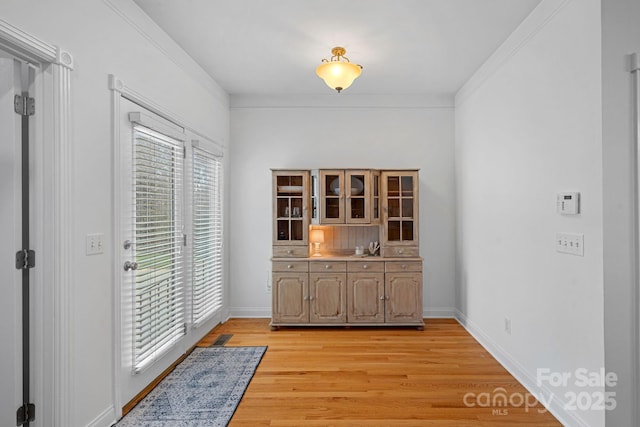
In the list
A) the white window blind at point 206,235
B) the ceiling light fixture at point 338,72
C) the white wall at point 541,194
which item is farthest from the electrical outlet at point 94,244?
the white wall at point 541,194

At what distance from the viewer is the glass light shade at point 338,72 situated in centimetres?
305

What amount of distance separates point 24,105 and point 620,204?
8.22 feet

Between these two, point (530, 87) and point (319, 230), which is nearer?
point (530, 87)

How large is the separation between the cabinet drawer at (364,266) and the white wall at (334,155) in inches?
29.4

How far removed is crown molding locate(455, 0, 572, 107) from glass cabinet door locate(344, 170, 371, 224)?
1.48 metres

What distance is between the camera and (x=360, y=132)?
15.4ft

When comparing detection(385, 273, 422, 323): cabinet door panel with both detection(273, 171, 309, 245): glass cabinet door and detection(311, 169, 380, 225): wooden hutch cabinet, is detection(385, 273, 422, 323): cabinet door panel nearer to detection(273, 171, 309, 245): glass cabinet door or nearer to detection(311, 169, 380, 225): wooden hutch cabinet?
detection(311, 169, 380, 225): wooden hutch cabinet

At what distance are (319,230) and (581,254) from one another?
114 inches

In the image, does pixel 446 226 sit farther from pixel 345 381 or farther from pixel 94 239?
pixel 94 239

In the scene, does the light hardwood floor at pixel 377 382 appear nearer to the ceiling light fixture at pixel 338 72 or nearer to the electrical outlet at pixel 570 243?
the electrical outlet at pixel 570 243

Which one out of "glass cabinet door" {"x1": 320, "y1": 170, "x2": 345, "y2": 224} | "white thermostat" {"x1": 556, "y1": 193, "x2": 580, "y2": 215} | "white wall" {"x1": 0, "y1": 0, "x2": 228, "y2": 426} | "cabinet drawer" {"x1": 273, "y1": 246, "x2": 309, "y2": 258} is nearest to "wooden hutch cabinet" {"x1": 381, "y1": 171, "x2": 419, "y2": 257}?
"glass cabinet door" {"x1": 320, "y1": 170, "x2": 345, "y2": 224}

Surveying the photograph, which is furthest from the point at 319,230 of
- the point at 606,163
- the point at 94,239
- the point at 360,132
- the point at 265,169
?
the point at 606,163

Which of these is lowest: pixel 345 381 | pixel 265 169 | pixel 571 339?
pixel 345 381

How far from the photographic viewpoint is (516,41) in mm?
2990
